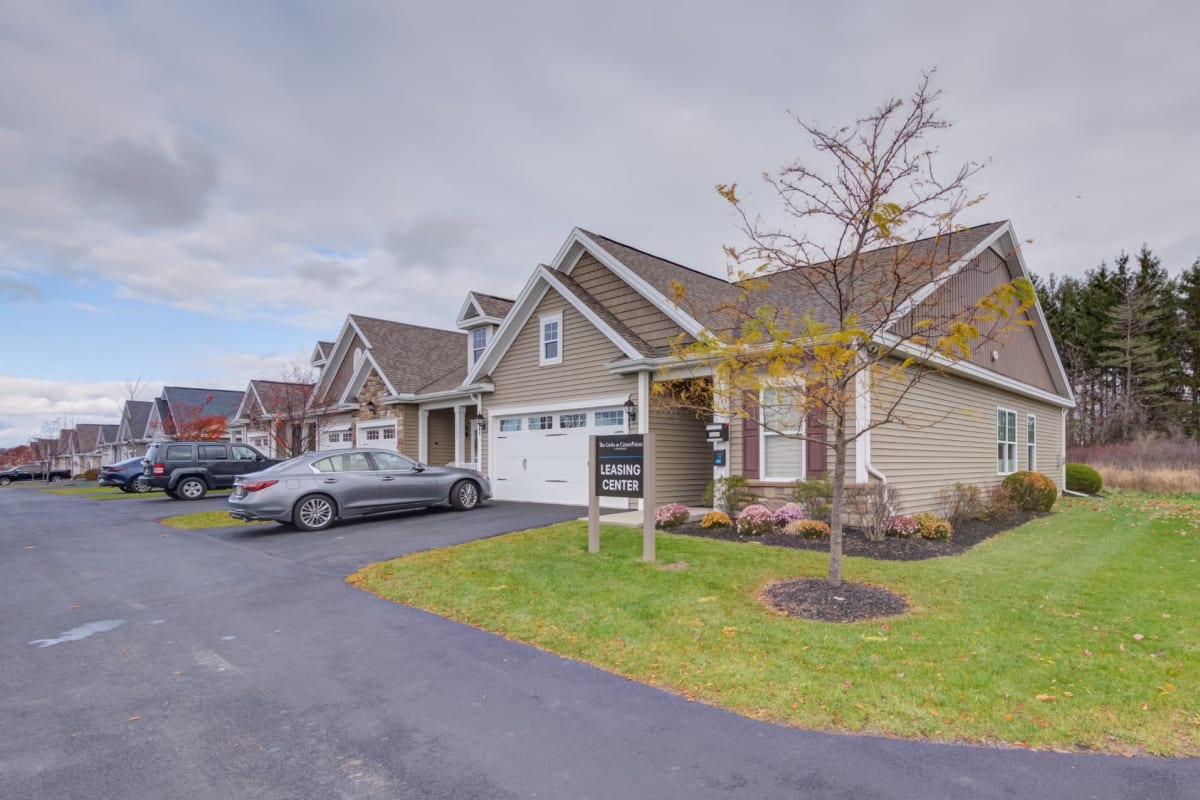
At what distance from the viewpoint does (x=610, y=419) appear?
14.6 metres

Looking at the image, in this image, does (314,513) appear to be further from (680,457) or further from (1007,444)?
(1007,444)

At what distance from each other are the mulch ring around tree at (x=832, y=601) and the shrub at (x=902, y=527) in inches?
139

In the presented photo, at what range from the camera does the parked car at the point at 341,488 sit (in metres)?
11.8

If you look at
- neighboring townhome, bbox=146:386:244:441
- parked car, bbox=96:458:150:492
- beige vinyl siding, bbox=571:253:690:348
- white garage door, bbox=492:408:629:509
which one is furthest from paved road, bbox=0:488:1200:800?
neighboring townhome, bbox=146:386:244:441

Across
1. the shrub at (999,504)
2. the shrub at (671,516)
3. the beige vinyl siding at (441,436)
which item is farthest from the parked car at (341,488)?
the shrub at (999,504)

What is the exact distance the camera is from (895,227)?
6.44 metres

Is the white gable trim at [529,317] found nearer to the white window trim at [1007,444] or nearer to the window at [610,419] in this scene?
the window at [610,419]

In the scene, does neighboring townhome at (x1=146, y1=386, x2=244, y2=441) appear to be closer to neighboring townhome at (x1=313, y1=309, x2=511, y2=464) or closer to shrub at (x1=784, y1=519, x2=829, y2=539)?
neighboring townhome at (x1=313, y1=309, x2=511, y2=464)

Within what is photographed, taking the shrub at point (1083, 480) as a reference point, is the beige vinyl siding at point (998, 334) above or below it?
above

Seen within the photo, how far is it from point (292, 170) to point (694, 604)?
12405mm

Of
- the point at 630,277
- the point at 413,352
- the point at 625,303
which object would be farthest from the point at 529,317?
the point at 413,352

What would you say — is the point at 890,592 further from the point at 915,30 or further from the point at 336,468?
the point at 336,468

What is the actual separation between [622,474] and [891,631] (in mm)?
4313

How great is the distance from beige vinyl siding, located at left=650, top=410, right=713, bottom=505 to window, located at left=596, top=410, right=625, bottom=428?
76 cm
